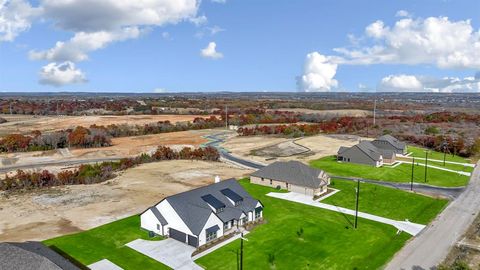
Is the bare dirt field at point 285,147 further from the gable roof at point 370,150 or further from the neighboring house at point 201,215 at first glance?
the neighboring house at point 201,215

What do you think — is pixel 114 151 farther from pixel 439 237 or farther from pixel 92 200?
pixel 439 237

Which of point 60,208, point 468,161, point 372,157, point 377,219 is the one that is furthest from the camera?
point 468,161

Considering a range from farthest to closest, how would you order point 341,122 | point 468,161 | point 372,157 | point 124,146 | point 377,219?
point 341,122 < point 124,146 < point 468,161 < point 372,157 < point 377,219

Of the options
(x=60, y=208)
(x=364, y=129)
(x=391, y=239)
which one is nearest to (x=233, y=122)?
(x=364, y=129)

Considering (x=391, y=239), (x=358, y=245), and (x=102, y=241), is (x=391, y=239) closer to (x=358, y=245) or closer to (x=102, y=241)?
(x=358, y=245)

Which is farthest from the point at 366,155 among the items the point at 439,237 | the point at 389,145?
the point at 439,237

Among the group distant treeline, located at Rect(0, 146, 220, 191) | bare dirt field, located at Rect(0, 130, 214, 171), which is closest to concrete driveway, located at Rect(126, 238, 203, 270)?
distant treeline, located at Rect(0, 146, 220, 191)
